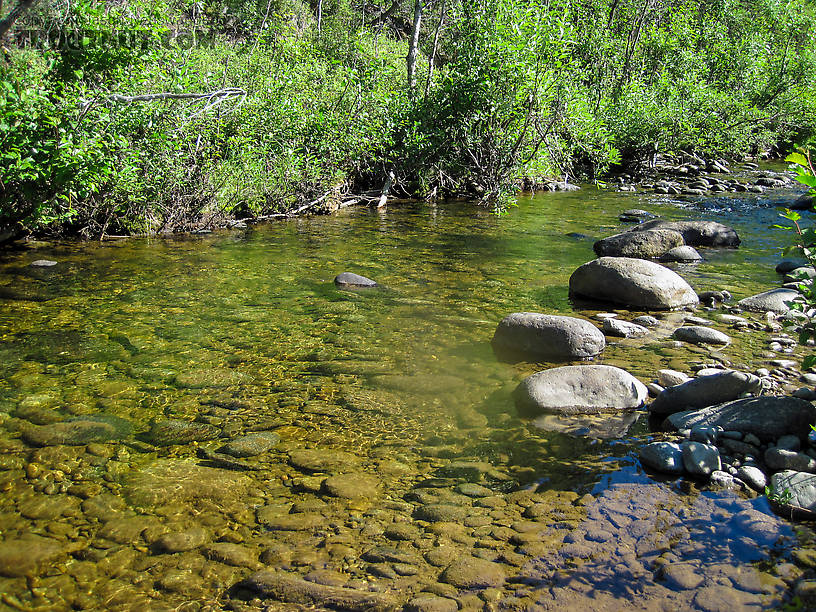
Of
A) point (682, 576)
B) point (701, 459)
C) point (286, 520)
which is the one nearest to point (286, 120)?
point (286, 520)

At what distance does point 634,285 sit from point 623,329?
4.39 feet

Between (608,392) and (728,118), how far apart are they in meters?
26.5

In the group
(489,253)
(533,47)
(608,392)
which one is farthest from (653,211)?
(608,392)

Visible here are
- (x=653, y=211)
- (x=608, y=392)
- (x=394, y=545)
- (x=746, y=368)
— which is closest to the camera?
(x=394, y=545)

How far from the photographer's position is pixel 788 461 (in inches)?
155

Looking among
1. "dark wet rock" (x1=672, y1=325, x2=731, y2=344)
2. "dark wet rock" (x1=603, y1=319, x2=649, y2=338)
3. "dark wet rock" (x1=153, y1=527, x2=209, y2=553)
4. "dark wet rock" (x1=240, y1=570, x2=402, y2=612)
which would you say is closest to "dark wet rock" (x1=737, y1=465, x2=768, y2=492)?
"dark wet rock" (x1=240, y1=570, x2=402, y2=612)

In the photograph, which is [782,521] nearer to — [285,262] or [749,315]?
[749,315]

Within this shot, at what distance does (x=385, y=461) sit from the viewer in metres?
4.28

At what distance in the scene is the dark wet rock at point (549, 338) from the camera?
616 cm

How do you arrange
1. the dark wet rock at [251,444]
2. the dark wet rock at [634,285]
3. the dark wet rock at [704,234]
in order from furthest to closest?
1. the dark wet rock at [704,234]
2. the dark wet rock at [634,285]
3. the dark wet rock at [251,444]

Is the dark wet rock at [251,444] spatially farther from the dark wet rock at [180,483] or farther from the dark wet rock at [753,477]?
the dark wet rock at [753,477]

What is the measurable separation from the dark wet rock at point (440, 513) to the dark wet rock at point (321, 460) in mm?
694

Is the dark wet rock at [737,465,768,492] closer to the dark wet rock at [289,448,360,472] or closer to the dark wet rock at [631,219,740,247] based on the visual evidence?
the dark wet rock at [289,448,360,472]

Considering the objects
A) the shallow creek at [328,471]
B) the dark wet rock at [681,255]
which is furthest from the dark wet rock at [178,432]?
the dark wet rock at [681,255]
